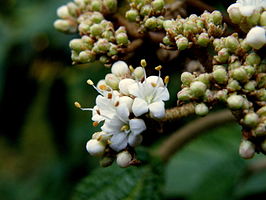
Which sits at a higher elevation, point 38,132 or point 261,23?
point 261,23

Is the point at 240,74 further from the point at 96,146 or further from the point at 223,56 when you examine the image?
the point at 96,146

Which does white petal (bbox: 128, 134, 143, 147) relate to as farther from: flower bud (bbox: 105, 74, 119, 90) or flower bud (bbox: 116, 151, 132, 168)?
flower bud (bbox: 105, 74, 119, 90)

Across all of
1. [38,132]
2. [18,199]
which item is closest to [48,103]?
[18,199]

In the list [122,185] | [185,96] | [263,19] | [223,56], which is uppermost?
[263,19]

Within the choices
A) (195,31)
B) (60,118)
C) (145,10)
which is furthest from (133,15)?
(60,118)

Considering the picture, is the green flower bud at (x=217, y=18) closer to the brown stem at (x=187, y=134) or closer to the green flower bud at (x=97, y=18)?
the green flower bud at (x=97, y=18)

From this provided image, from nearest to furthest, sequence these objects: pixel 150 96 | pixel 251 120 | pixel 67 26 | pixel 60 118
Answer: pixel 251 120 < pixel 150 96 < pixel 67 26 < pixel 60 118

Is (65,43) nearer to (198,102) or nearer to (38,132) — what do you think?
(198,102)
